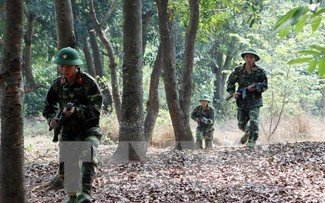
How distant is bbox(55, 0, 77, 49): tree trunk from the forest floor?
6.49 feet

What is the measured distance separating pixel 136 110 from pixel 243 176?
2229 millimetres

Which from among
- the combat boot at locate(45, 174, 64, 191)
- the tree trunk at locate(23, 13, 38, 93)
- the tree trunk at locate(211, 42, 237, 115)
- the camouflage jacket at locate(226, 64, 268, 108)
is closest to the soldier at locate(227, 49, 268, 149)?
the camouflage jacket at locate(226, 64, 268, 108)

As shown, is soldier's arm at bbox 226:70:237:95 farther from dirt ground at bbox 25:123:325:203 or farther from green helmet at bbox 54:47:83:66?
green helmet at bbox 54:47:83:66

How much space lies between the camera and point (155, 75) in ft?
46.2

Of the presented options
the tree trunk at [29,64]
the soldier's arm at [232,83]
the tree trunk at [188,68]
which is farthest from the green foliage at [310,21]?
the tree trunk at [29,64]

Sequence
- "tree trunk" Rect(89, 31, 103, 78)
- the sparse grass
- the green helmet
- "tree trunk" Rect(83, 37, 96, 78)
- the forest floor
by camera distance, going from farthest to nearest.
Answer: "tree trunk" Rect(89, 31, 103, 78) → "tree trunk" Rect(83, 37, 96, 78) → the sparse grass → the forest floor → the green helmet

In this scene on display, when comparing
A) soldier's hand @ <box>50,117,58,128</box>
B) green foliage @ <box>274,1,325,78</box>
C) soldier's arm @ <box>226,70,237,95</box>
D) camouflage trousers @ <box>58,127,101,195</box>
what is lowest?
camouflage trousers @ <box>58,127,101,195</box>

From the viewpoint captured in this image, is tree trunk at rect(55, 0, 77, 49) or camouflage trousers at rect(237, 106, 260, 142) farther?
camouflage trousers at rect(237, 106, 260, 142)

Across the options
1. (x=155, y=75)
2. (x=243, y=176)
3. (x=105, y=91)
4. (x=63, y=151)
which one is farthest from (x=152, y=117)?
(x=105, y=91)

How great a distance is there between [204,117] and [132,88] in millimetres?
5626

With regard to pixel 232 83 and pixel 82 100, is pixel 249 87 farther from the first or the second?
pixel 82 100

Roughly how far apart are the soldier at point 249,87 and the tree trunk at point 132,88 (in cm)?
233

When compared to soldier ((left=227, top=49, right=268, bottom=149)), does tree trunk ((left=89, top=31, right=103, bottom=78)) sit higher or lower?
higher

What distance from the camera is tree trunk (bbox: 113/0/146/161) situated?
862 cm
